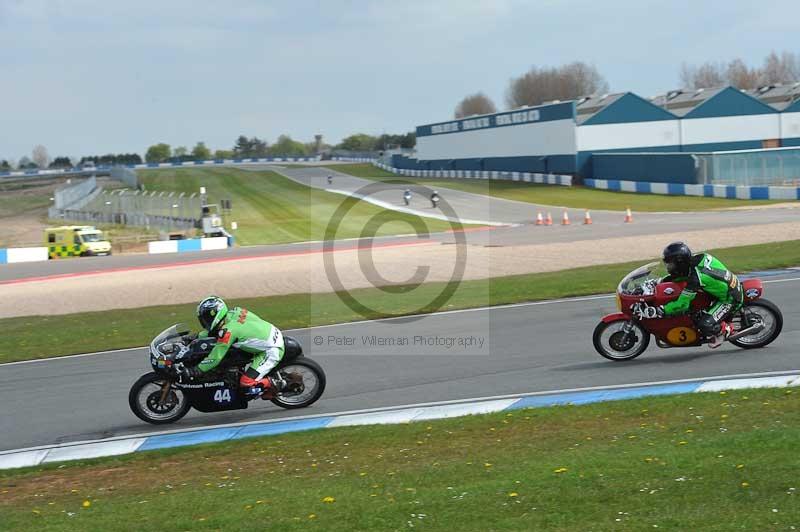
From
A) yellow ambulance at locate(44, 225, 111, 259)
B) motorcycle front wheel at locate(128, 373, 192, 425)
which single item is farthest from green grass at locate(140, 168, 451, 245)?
motorcycle front wheel at locate(128, 373, 192, 425)

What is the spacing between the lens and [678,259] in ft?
42.5

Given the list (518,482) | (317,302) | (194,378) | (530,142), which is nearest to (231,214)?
(530,142)

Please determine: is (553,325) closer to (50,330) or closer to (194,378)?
(194,378)

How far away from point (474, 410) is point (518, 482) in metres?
3.72

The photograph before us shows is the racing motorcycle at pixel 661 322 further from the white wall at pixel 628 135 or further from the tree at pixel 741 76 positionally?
the tree at pixel 741 76

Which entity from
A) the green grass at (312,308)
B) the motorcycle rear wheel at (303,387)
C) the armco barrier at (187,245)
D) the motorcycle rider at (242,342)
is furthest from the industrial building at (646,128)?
the motorcycle rider at (242,342)

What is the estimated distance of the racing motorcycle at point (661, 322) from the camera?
13.1 meters

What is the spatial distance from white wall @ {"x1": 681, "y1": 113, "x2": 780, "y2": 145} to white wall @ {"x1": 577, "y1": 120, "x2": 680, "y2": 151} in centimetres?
98

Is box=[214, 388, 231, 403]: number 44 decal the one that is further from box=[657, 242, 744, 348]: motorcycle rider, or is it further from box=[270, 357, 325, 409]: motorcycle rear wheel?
box=[657, 242, 744, 348]: motorcycle rider

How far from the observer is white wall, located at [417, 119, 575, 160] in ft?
240

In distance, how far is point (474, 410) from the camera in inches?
452

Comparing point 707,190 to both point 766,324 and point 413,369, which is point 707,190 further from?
point 413,369

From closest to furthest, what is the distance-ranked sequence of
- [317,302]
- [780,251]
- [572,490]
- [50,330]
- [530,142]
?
[572,490] < [50,330] < [317,302] < [780,251] < [530,142]

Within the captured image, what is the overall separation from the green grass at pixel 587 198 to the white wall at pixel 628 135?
15.0 feet
